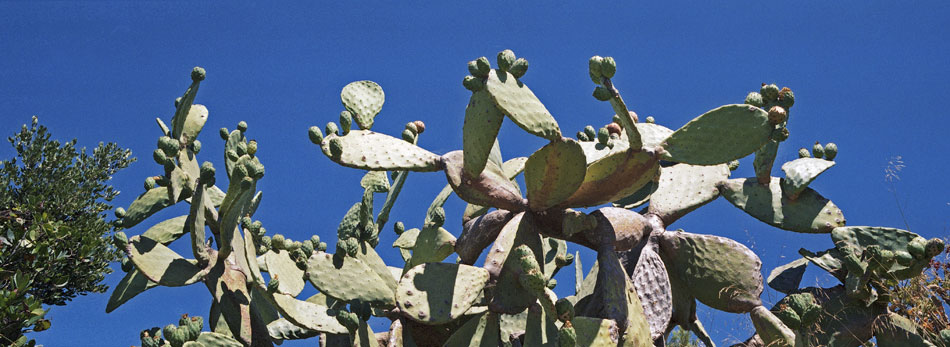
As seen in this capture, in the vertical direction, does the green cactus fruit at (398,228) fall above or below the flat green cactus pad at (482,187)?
above

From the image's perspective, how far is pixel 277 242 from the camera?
3.55 metres

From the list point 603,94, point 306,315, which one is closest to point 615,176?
point 603,94

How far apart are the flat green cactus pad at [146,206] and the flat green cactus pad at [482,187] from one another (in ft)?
3.80

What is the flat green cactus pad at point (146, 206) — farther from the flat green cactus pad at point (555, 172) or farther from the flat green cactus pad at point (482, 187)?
the flat green cactus pad at point (555, 172)

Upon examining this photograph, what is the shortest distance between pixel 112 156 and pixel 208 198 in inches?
173

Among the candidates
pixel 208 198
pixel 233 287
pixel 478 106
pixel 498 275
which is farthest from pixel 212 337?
pixel 478 106

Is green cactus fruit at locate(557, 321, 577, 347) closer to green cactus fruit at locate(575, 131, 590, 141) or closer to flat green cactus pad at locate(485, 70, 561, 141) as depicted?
flat green cactus pad at locate(485, 70, 561, 141)

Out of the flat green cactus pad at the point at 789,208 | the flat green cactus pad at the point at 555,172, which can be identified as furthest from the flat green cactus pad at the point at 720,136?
the flat green cactus pad at the point at 789,208

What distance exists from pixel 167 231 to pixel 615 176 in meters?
1.83

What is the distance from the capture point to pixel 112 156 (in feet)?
24.4

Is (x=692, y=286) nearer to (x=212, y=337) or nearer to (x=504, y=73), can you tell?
(x=504, y=73)

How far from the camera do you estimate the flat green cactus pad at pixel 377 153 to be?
3.00m

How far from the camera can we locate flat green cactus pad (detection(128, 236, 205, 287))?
3.15m

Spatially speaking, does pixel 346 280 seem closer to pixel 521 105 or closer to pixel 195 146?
pixel 521 105
